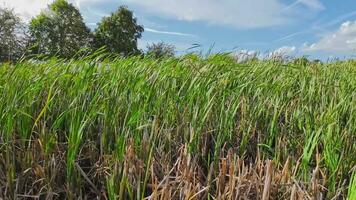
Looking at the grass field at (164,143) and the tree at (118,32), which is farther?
the tree at (118,32)

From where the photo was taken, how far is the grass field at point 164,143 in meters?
1.97

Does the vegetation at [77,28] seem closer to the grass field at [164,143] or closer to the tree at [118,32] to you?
the tree at [118,32]

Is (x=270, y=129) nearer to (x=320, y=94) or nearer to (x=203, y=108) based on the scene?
(x=203, y=108)

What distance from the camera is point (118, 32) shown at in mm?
40125

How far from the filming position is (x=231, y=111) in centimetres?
245

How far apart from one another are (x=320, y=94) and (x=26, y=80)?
2.05 metres

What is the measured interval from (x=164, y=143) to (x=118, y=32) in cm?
3876

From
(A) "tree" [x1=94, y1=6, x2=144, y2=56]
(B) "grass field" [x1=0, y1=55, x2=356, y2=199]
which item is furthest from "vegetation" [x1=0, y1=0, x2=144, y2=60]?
(B) "grass field" [x1=0, y1=55, x2=356, y2=199]

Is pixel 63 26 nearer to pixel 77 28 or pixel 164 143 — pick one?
pixel 77 28

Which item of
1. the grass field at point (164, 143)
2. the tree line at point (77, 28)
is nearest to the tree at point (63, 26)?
the tree line at point (77, 28)

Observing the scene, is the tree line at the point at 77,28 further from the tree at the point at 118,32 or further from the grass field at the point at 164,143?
the grass field at the point at 164,143

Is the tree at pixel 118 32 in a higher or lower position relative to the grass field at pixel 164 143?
higher

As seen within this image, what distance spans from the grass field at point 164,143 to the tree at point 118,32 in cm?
3703

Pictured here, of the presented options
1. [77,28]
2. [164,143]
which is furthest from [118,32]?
[164,143]
